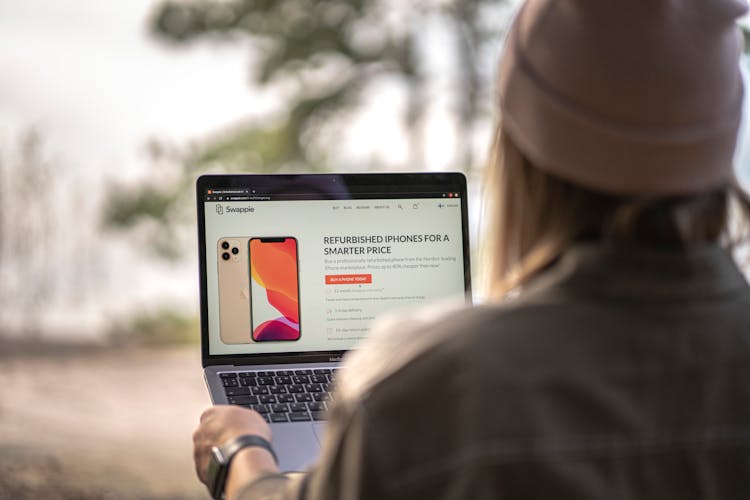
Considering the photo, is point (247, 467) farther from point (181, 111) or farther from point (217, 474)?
point (181, 111)

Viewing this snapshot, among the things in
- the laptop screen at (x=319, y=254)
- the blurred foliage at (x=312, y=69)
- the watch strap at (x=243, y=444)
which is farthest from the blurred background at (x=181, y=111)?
the watch strap at (x=243, y=444)

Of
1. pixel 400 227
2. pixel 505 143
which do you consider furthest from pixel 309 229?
pixel 505 143

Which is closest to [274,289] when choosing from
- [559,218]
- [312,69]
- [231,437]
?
[231,437]

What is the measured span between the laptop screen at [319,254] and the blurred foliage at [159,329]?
20.6 feet

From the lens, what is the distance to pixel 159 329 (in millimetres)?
7848

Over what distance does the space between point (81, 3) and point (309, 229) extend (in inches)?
254

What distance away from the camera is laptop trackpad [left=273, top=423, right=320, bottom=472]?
121cm

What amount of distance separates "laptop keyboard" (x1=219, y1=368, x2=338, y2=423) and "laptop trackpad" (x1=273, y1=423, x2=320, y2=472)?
2cm

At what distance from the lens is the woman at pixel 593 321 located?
72cm

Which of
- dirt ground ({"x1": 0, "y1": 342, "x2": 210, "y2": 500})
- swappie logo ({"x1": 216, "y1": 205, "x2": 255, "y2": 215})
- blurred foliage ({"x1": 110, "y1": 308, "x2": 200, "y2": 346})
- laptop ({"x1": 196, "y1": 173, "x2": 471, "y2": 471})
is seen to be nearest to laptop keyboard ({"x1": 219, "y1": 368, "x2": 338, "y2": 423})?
laptop ({"x1": 196, "y1": 173, "x2": 471, "y2": 471})

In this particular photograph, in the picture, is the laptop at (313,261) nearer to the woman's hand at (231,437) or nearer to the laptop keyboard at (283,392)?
the laptop keyboard at (283,392)

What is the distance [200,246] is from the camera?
1.49 meters

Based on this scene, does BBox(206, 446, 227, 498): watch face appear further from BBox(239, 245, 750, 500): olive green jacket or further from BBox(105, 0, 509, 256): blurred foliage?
BBox(105, 0, 509, 256): blurred foliage

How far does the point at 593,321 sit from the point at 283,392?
2.37ft
